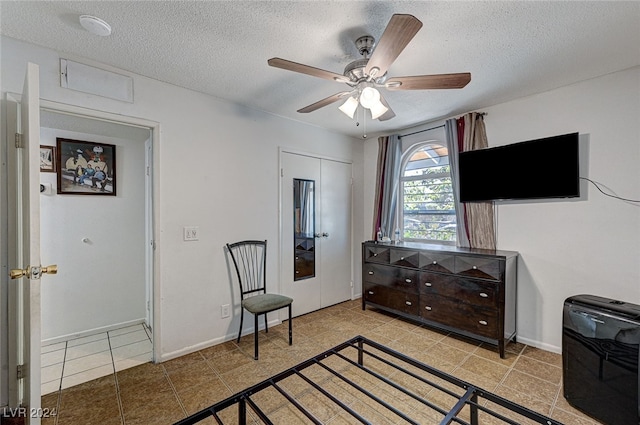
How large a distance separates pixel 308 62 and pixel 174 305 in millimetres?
2404

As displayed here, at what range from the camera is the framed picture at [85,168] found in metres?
2.94

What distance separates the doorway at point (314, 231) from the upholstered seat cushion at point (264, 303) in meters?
0.57

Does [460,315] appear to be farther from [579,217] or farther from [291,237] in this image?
[291,237]

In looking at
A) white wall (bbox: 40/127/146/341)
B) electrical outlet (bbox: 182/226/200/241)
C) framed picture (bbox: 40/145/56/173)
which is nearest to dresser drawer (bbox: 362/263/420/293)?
electrical outlet (bbox: 182/226/200/241)

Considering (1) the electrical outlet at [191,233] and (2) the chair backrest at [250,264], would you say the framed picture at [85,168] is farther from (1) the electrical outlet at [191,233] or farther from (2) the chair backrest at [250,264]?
(2) the chair backrest at [250,264]

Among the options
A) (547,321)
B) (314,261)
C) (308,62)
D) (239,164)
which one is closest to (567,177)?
(547,321)

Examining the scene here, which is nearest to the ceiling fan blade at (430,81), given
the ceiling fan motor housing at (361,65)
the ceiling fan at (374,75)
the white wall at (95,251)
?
the ceiling fan at (374,75)

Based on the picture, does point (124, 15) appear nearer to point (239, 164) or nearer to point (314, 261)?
point (239, 164)

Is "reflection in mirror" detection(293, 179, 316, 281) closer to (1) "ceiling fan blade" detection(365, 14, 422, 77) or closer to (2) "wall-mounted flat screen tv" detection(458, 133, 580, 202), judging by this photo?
(2) "wall-mounted flat screen tv" detection(458, 133, 580, 202)

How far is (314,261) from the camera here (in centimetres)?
375

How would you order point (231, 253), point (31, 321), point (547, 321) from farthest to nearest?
1. point (231, 253)
2. point (547, 321)
3. point (31, 321)

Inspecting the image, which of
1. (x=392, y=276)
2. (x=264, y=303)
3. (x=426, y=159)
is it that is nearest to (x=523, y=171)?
(x=426, y=159)

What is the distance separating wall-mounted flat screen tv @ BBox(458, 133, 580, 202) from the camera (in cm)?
248

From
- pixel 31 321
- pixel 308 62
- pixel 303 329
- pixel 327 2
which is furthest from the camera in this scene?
pixel 303 329
